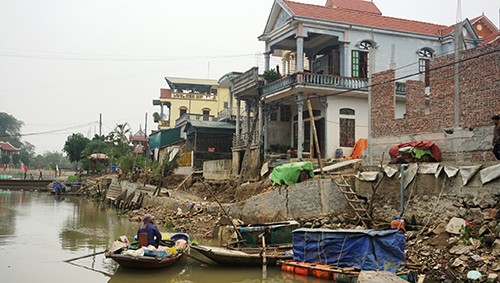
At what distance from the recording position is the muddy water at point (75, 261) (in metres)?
11.7

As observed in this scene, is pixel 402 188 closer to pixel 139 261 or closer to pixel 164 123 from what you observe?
pixel 139 261

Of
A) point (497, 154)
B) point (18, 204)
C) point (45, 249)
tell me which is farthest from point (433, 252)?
point (18, 204)

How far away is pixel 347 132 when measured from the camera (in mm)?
24062

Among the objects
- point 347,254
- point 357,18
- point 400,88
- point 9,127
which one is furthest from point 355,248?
point 9,127

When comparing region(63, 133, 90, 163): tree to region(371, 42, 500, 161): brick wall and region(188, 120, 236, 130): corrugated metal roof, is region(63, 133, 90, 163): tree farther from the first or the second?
region(371, 42, 500, 161): brick wall

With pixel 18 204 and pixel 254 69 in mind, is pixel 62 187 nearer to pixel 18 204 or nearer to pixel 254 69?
pixel 18 204

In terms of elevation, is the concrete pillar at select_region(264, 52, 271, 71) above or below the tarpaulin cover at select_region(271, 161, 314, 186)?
above

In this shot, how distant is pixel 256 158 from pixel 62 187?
26.5 metres

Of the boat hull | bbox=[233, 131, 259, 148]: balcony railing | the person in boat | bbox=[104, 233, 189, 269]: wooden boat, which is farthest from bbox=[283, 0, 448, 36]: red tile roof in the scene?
the boat hull

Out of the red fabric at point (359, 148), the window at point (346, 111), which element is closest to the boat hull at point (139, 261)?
the red fabric at point (359, 148)

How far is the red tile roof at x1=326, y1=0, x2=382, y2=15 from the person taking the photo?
28984mm

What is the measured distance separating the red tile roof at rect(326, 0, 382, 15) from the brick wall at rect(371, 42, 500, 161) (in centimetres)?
1380

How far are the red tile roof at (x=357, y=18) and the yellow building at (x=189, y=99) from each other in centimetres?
2428

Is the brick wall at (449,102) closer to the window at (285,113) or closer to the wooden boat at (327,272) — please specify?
the wooden boat at (327,272)
